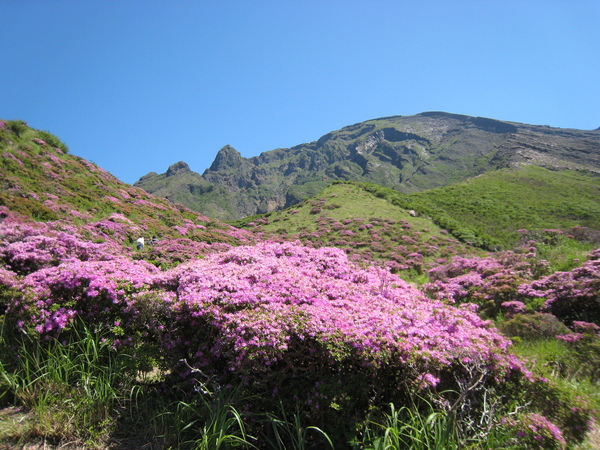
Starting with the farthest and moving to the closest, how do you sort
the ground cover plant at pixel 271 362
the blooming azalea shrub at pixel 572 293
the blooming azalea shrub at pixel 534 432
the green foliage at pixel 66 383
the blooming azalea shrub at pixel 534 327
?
the blooming azalea shrub at pixel 572 293 → the blooming azalea shrub at pixel 534 327 → the green foliage at pixel 66 383 → the ground cover plant at pixel 271 362 → the blooming azalea shrub at pixel 534 432

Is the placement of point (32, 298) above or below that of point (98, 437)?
above

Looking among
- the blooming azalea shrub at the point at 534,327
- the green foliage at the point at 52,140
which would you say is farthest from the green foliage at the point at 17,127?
the blooming azalea shrub at the point at 534,327

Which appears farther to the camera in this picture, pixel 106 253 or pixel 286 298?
pixel 106 253

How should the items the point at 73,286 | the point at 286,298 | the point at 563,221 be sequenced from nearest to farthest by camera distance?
1. the point at 286,298
2. the point at 73,286
3. the point at 563,221

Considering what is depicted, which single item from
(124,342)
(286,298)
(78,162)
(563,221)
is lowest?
(563,221)

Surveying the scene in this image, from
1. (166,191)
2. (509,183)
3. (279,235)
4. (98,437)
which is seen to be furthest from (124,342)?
(166,191)

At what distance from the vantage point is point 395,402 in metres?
3.89

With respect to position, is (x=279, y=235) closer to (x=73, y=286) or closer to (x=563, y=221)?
(x=73, y=286)

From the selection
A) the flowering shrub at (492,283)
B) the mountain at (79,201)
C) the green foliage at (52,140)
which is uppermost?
the green foliage at (52,140)

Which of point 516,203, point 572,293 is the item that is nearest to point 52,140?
point 572,293

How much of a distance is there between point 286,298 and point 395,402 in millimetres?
2014

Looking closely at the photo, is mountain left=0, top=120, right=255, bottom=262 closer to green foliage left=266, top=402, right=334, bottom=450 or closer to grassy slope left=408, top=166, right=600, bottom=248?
green foliage left=266, top=402, right=334, bottom=450

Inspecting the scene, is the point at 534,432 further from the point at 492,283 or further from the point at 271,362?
the point at 492,283

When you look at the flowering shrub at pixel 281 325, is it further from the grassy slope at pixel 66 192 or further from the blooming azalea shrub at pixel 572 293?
the grassy slope at pixel 66 192
